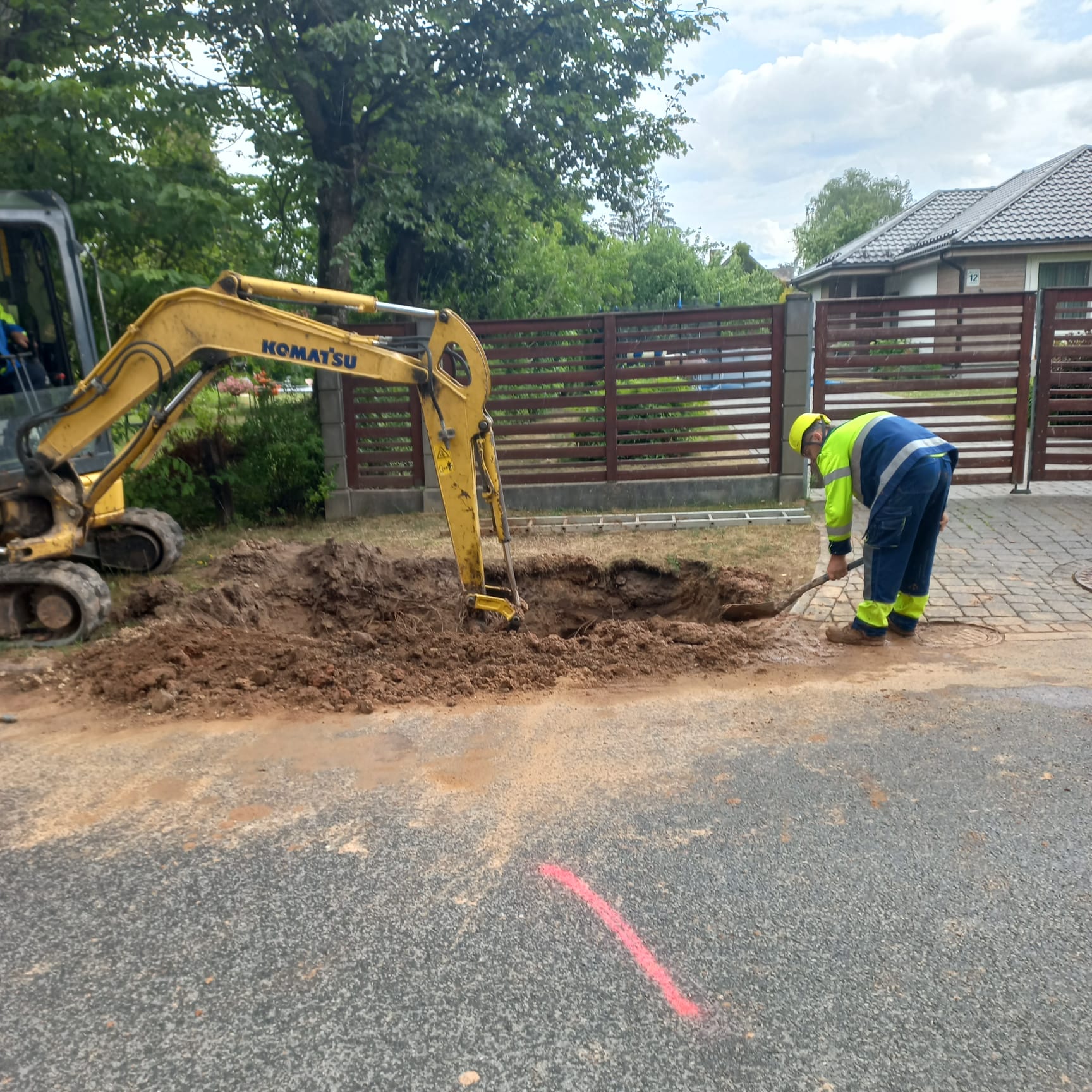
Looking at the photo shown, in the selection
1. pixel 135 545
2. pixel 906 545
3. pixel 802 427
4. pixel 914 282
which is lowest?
pixel 135 545

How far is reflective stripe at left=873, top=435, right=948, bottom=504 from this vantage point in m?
5.74

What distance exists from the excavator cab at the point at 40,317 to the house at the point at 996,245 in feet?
65.3

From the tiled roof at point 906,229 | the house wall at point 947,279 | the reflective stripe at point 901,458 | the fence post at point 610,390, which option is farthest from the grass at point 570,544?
the tiled roof at point 906,229

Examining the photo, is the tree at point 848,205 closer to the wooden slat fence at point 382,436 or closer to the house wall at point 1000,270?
the house wall at point 1000,270

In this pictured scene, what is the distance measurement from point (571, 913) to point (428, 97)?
Result: 10604 mm

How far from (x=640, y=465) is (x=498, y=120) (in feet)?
15.6

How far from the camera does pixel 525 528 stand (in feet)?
31.9

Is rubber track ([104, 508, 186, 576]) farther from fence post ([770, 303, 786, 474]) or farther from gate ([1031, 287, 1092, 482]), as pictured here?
gate ([1031, 287, 1092, 482])

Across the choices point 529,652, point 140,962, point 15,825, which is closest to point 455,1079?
point 140,962

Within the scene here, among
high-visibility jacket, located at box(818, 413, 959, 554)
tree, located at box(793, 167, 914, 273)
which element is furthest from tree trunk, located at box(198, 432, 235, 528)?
tree, located at box(793, 167, 914, 273)

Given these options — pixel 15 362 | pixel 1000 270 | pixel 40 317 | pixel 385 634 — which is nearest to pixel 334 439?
pixel 40 317

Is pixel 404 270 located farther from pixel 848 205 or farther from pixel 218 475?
pixel 848 205

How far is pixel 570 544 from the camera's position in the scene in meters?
9.05

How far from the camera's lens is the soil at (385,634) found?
5.52 m
